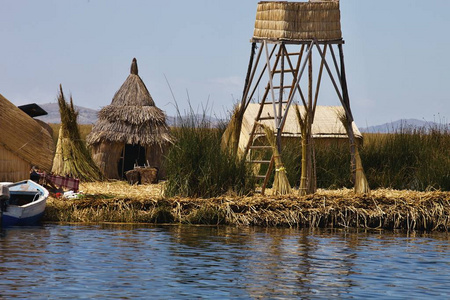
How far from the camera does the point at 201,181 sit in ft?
52.0

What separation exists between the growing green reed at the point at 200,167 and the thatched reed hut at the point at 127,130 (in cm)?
707

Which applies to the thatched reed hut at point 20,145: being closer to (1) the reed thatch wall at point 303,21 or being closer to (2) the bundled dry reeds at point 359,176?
(1) the reed thatch wall at point 303,21

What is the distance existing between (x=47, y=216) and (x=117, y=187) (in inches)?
196

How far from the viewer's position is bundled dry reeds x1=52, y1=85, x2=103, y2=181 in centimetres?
2181

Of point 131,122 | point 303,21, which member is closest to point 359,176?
point 303,21

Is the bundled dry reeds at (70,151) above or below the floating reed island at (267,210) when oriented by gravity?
above

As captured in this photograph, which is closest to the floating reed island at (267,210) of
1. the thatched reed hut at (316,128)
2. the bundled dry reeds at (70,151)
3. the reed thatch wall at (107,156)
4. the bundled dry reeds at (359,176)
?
the bundled dry reeds at (359,176)

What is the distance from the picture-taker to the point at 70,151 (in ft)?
72.5

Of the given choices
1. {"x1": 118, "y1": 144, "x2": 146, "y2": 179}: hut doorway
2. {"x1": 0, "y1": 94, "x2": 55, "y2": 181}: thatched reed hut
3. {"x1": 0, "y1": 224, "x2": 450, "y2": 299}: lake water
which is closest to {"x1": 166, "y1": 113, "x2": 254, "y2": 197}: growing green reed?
{"x1": 0, "y1": 224, "x2": 450, "y2": 299}: lake water

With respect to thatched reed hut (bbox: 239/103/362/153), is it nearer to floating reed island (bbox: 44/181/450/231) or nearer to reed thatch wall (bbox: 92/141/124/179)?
reed thatch wall (bbox: 92/141/124/179)

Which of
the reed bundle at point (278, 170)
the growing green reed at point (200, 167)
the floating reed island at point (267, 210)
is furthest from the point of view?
the reed bundle at point (278, 170)

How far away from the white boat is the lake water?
34 centimetres

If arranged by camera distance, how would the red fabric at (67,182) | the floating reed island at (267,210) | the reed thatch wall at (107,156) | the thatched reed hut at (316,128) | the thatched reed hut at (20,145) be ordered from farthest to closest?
the reed thatch wall at (107,156) → the thatched reed hut at (316,128) → the red fabric at (67,182) → the thatched reed hut at (20,145) → the floating reed island at (267,210)

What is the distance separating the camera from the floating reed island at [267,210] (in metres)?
15.3
